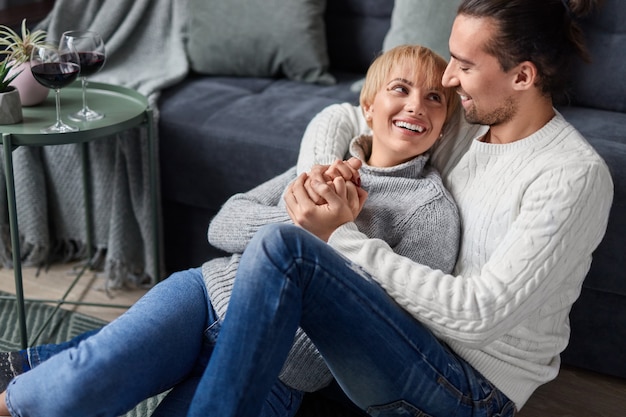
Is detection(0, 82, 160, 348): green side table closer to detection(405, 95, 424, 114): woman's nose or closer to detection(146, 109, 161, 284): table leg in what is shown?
detection(146, 109, 161, 284): table leg

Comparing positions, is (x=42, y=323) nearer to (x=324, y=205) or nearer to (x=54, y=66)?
(x=54, y=66)

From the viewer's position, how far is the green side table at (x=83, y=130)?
5.94ft

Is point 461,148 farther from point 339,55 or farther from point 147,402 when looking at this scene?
point 339,55

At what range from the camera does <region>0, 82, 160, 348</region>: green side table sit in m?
1.81

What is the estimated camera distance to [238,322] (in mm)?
1221

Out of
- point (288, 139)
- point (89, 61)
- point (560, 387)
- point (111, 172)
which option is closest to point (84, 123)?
point (89, 61)

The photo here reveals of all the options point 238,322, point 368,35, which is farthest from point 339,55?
point 238,322

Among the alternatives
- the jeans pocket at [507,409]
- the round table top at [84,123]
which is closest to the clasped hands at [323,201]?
the jeans pocket at [507,409]

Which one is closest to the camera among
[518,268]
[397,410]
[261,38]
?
[518,268]

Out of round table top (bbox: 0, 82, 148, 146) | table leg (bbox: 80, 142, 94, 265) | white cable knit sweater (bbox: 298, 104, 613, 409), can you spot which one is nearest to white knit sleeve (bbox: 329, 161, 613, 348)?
white cable knit sweater (bbox: 298, 104, 613, 409)

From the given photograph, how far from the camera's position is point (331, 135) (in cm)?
173

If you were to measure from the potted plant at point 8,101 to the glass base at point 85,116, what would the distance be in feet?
0.41

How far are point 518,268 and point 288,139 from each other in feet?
3.18

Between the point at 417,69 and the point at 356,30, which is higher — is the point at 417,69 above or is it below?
above
